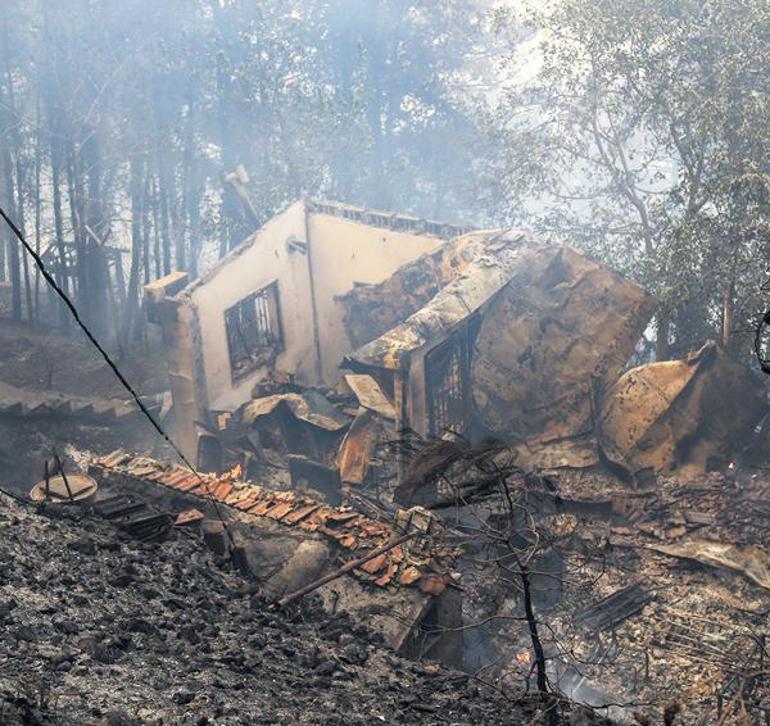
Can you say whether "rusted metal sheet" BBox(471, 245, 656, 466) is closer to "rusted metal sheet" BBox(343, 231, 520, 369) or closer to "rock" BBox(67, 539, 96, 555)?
"rusted metal sheet" BBox(343, 231, 520, 369)

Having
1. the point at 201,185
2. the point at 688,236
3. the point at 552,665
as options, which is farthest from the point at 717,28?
the point at 201,185

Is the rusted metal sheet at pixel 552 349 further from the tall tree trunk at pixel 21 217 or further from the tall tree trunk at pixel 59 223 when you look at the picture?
the tall tree trunk at pixel 21 217

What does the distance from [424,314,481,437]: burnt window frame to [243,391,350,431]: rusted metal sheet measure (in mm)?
1545

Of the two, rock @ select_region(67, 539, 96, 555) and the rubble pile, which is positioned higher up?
rock @ select_region(67, 539, 96, 555)

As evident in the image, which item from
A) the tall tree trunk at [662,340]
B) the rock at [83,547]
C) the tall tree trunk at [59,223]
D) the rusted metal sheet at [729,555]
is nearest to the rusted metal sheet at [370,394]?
the rusted metal sheet at [729,555]

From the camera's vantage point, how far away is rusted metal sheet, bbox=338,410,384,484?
14609 millimetres

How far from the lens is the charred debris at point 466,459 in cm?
967

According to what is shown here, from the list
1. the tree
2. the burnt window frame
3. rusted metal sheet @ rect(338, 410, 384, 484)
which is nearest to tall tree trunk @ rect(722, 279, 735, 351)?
the tree

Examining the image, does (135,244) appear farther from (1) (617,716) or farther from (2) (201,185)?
(1) (617,716)

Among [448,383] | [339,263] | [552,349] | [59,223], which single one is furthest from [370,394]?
[59,223]

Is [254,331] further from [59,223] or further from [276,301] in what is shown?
[59,223]

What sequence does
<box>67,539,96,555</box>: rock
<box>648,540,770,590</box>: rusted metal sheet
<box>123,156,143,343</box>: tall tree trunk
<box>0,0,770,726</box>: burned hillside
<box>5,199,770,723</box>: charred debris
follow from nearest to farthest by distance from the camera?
<box>0,0,770,726</box>: burned hillside
<box>67,539,96,555</box>: rock
<box>5,199,770,723</box>: charred debris
<box>648,540,770,590</box>: rusted metal sheet
<box>123,156,143,343</box>: tall tree trunk

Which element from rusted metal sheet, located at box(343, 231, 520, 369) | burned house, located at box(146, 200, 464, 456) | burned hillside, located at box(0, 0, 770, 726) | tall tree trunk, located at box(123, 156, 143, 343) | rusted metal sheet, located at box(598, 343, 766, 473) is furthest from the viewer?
tall tree trunk, located at box(123, 156, 143, 343)

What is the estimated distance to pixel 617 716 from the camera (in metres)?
8.95
